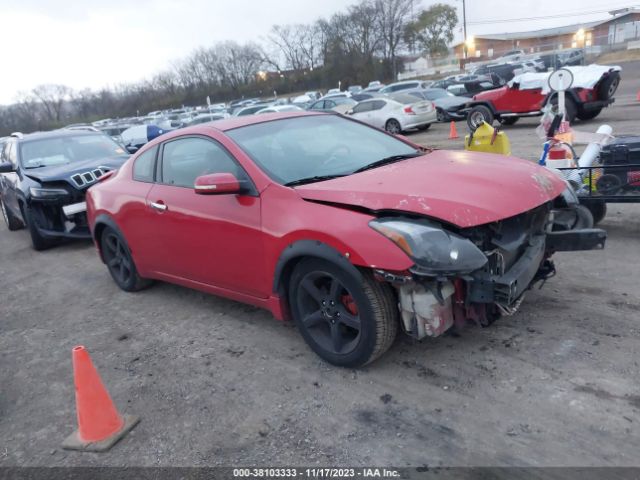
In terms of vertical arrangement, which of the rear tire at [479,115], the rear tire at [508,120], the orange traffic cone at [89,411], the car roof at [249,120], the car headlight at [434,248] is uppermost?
the car roof at [249,120]

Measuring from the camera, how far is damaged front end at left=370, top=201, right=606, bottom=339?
283cm

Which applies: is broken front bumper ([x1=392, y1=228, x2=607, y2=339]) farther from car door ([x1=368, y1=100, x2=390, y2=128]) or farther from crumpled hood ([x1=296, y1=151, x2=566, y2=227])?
car door ([x1=368, y1=100, x2=390, y2=128])

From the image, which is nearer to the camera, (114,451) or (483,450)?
(483,450)

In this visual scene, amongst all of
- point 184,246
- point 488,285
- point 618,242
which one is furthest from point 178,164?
point 618,242

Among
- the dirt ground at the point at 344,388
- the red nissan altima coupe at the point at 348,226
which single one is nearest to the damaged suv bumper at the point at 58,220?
the dirt ground at the point at 344,388

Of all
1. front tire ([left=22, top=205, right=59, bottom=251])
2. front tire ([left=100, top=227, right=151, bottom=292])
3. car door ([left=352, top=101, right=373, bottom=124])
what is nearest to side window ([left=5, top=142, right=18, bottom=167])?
front tire ([left=22, top=205, right=59, bottom=251])

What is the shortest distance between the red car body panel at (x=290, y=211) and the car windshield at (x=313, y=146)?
0.13m

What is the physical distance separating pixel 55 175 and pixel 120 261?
2.75 meters

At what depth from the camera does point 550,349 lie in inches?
133

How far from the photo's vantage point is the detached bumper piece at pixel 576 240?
3.58 meters

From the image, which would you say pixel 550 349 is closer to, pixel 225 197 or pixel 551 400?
pixel 551 400

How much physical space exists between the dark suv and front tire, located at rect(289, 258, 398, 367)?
5074 mm

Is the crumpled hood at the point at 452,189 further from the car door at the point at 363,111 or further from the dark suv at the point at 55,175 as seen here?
the car door at the point at 363,111

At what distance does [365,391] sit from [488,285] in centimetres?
98
